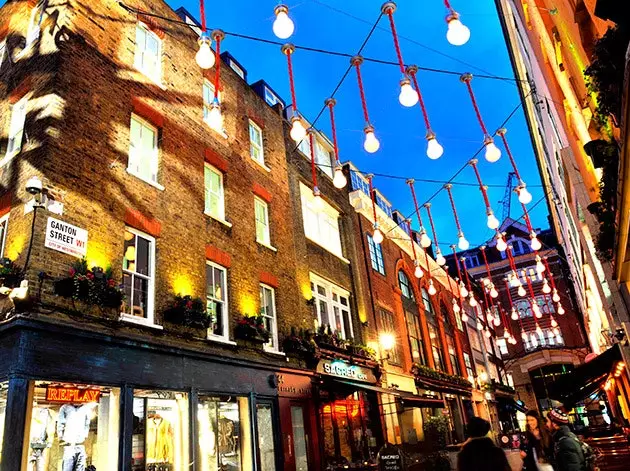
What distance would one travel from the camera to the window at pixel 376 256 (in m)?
22.4

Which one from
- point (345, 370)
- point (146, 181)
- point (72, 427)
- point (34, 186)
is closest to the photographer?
point (34, 186)

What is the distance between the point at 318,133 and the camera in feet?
68.7

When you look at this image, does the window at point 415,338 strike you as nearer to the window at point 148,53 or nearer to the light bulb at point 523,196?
the light bulb at point 523,196

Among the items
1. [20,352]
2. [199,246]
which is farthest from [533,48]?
[20,352]

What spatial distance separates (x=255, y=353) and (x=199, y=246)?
324 cm

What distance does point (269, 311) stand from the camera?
13820 millimetres

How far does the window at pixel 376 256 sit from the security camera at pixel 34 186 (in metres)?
16.1

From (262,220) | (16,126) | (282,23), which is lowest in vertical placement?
(282,23)

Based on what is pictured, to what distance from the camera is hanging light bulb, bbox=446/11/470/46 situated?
6043mm

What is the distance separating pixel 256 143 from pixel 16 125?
7.65m

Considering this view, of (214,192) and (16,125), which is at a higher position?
(16,125)

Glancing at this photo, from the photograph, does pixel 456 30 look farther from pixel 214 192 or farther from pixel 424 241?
pixel 214 192

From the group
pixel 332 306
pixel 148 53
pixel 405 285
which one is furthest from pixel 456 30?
pixel 405 285

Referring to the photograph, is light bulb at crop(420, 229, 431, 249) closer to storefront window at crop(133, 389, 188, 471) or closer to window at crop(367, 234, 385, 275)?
storefront window at crop(133, 389, 188, 471)
